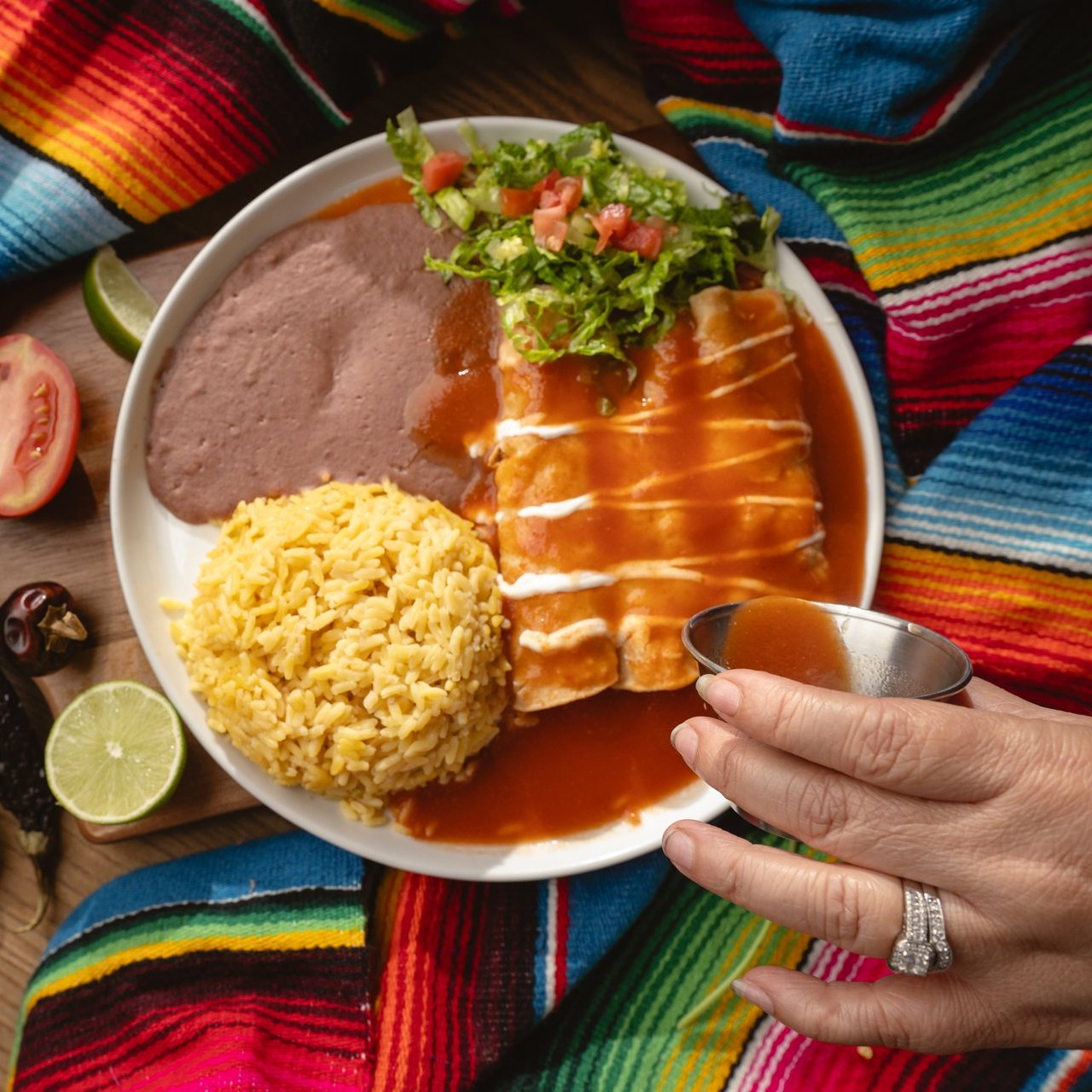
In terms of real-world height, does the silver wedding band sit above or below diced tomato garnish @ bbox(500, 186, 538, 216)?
below

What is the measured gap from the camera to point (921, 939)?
74.9 inches

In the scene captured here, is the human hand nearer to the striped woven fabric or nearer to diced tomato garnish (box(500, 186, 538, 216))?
diced tomato garnish (box(500, 186, 538, 216))

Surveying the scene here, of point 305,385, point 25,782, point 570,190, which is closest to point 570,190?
point 570,190

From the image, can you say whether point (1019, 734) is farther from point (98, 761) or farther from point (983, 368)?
point (98, 761)

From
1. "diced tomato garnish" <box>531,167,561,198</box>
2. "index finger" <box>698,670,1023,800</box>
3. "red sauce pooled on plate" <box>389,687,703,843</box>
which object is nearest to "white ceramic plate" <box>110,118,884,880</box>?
"red sauce pooled on plate" <box>389,687,703,843</box>

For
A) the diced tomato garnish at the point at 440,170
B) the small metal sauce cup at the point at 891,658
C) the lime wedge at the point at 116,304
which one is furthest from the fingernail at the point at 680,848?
the lime wedge at the point at 116,304

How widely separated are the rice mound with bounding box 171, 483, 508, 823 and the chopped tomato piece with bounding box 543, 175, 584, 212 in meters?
1.00

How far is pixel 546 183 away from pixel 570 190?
9 cm

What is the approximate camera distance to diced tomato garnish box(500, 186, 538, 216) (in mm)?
2895

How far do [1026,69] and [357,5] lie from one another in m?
1.98

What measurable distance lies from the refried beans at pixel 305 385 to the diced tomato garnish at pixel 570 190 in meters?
0.39

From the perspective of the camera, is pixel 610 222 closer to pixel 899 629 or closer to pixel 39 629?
pixel 899 629

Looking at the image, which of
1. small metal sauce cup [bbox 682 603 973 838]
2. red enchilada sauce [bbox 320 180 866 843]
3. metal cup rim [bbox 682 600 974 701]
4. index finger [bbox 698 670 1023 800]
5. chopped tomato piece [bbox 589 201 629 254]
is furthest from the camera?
red enchilada sauce [bbox 320 180 866 843]

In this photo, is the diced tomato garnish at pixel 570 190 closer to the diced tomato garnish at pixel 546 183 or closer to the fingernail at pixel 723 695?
the diced tomato garnish at pixel 546 183
